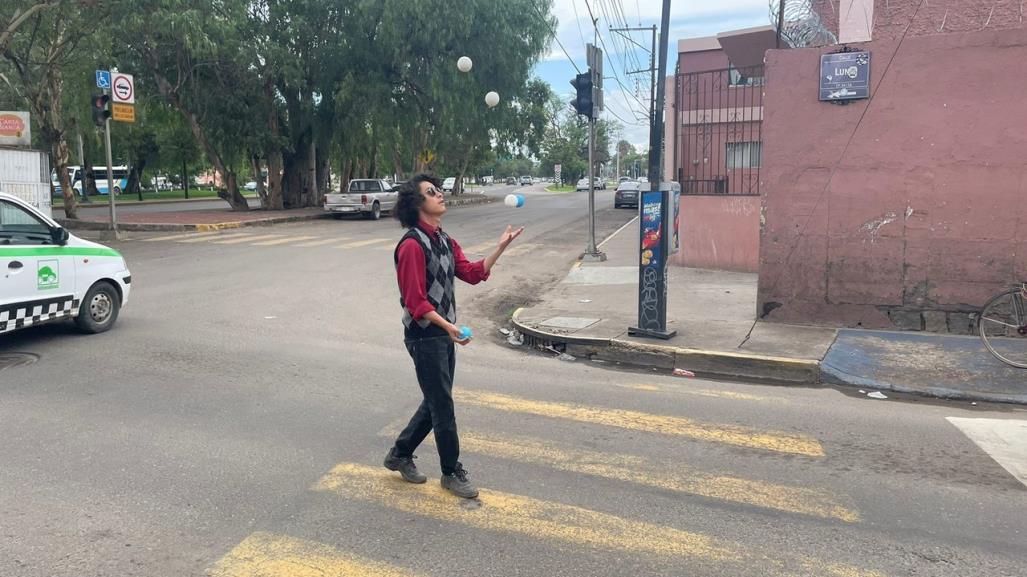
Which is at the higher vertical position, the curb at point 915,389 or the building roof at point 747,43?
the building roof at point 747,43

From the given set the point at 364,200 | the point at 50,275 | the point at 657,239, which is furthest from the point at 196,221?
the point at 657,239

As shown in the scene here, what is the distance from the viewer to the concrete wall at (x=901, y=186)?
8.62 meters

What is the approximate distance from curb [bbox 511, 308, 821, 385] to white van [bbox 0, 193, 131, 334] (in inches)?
203

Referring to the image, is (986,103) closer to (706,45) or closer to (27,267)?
(27,267)

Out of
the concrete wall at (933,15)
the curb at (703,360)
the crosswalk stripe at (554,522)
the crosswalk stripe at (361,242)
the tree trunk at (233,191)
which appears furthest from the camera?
the tree trunk at (233,191)

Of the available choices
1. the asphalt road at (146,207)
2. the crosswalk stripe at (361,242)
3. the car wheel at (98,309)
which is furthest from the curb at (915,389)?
the asphalt road at (146,207)

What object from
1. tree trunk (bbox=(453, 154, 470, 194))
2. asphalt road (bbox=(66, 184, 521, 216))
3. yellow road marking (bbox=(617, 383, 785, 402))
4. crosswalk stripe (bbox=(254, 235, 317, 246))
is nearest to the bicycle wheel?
yellow road marking (bbox=(617, 383, 785, 402))

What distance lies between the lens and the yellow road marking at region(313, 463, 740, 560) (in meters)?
3.78

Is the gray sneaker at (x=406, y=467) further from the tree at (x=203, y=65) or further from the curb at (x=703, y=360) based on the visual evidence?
the tree at (x=203, y=65)

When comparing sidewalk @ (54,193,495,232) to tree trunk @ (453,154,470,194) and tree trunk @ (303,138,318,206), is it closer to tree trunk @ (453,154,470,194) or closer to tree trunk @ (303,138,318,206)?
tree trunk @ (303,138,318,206)

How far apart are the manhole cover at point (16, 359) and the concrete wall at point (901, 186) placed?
820 centimetres

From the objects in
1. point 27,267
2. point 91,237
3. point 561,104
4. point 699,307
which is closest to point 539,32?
point 91,237

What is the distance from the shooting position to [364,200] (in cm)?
2866

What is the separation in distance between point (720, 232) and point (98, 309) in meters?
10.3
